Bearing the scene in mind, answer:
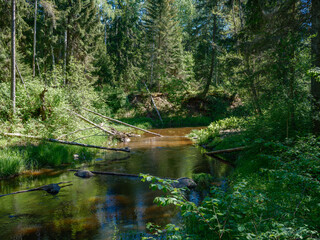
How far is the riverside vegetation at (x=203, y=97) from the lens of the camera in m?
3.54

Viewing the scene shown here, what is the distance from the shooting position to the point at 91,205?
6.26 meters

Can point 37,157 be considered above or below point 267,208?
below

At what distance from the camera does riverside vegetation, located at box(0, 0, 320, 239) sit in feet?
11.6

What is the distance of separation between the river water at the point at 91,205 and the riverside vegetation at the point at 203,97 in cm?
86

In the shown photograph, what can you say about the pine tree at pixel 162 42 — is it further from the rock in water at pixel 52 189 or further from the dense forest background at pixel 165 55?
the rock in water at pixel 52 189

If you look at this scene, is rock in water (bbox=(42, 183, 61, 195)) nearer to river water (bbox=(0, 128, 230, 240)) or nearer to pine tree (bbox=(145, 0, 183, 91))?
river water (bbox=(0, 128, 230, 240))

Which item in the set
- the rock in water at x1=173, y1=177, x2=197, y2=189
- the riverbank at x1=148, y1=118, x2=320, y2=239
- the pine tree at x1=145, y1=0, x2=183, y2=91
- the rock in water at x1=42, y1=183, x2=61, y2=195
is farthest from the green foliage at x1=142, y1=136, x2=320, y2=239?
the pine tree at x1=145, y1=0, x2=183, y2=91

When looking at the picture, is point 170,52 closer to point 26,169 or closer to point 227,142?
point 227,142

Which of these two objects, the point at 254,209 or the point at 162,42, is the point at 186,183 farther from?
the point at 162,42

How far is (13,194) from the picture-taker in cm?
696

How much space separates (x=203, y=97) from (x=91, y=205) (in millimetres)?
24908

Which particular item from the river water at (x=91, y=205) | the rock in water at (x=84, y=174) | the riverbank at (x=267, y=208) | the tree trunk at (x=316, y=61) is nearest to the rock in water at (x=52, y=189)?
the river water at (x=91, y=205)

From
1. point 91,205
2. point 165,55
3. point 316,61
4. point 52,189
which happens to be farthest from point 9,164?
point 165,55

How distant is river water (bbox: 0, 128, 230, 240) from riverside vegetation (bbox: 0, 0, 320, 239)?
0.86 m
